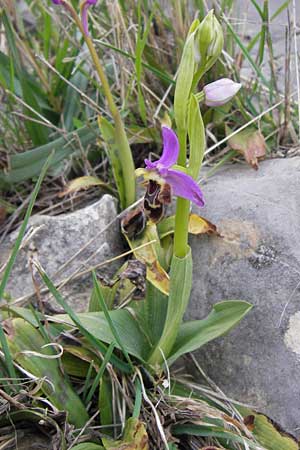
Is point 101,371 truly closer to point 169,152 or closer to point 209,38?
point 169,152

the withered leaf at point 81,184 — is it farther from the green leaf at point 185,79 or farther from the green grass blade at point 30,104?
the green leaf at point 185,79

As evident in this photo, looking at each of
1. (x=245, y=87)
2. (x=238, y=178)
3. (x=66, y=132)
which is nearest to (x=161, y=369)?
(x=238, y=178)

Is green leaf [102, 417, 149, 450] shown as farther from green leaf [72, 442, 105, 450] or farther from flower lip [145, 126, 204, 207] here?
flower lip [145, 126, 204, 207]

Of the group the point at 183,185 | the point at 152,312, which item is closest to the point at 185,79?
the point at 183,185

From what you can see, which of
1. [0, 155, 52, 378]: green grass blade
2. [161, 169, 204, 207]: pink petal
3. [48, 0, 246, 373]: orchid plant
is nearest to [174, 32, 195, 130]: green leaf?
[48, 0, 246, 373]: orchid plant

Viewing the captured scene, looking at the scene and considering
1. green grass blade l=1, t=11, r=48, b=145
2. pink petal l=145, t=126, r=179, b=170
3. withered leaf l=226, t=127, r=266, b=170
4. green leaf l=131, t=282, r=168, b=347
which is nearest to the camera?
pink petal l=145, t=126, r=179, b=170

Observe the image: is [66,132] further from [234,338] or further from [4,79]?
[234,338]
